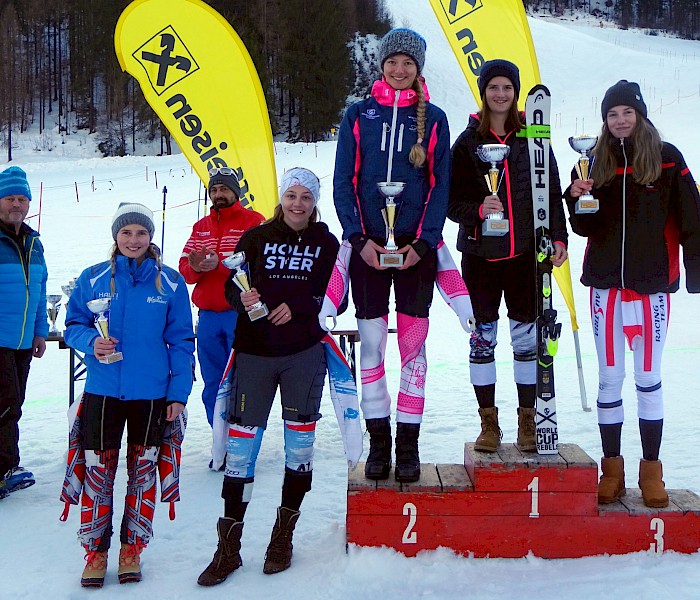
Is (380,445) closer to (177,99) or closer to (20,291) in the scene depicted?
(20,291)

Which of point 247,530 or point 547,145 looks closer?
point 547,145

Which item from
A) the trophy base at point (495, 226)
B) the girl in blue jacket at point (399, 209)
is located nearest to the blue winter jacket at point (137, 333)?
the girl in blue jacket at point (399, 209)

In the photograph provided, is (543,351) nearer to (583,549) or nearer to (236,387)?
(583,549)

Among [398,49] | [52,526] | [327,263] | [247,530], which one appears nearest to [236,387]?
[327,263]

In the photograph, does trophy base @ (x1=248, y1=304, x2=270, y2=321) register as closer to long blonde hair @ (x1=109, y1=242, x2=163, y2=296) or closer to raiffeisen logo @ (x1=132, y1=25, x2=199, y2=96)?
long blonde hair @ (x1=109, y1=242, x2=163, y2=296)

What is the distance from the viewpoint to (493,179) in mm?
2928

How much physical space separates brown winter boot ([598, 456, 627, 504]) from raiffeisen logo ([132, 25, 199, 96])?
173 inches

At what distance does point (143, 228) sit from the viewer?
2.96 m

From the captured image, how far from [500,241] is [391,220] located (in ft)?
2.04

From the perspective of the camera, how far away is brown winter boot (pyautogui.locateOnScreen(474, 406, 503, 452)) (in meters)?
3.11

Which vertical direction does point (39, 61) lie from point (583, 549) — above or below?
above

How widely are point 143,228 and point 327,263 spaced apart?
82 cm

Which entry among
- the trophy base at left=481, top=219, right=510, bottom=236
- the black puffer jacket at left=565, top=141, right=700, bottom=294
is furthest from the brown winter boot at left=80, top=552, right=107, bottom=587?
the black puffer jacket at left=565, top=141, right=700, bottom=294

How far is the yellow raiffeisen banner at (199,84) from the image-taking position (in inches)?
218
